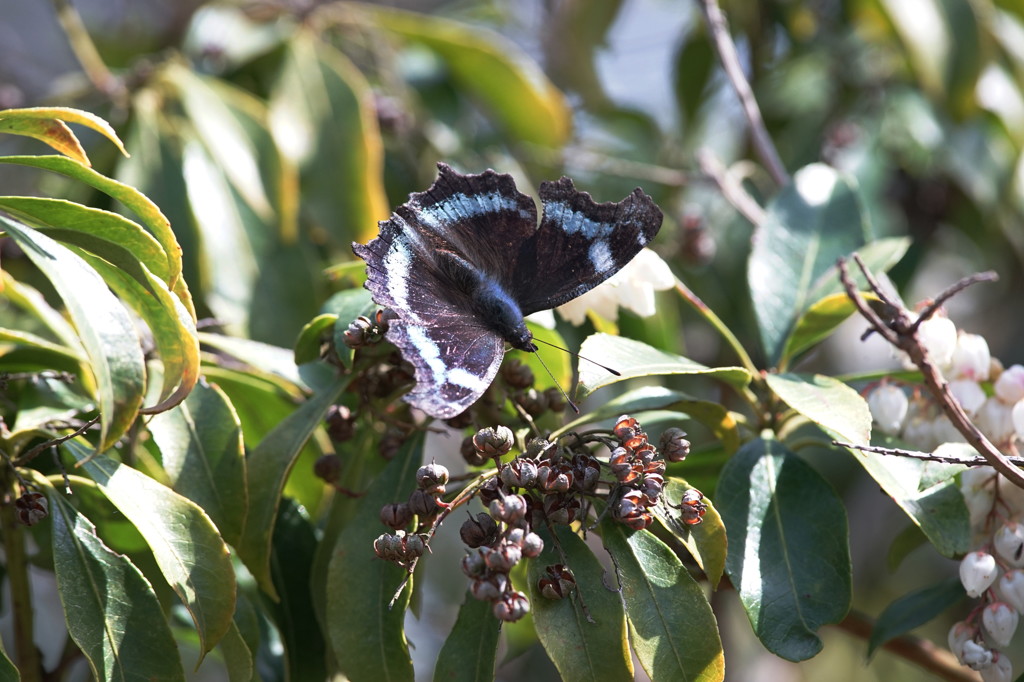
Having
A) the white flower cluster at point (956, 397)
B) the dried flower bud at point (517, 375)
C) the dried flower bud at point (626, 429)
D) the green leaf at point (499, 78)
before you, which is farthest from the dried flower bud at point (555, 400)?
the green leaf at point (499, 78)

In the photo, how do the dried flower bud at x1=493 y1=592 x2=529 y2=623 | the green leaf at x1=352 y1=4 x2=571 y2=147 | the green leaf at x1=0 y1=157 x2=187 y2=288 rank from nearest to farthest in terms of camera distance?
1. the dried flower bud at x1=493 y1=592 x2=529 y2=623
2. the green leaf at x1=0 y1=157 x2=187 y2=288
3. the green leaf at x1=352 y1=4 x2=571 y2=147

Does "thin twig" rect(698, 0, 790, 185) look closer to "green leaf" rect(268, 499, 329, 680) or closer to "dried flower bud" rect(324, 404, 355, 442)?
"dried flower bud" rect(324, 404, 355, 442)

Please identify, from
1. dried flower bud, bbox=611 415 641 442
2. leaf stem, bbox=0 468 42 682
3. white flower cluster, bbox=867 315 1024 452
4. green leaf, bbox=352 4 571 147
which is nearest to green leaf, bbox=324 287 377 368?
dried flower bud, bbox=611 415 641 442

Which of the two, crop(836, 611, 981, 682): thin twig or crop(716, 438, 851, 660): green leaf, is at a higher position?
crop(716, 438, 851, 660): green leaf

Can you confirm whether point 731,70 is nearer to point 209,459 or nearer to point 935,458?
point 935,458

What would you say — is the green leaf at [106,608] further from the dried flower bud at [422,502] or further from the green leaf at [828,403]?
the green leaf at [828,403]

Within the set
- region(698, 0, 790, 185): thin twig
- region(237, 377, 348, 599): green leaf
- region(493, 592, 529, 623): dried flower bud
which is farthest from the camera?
region(698, 0, 790, 185): thin twig

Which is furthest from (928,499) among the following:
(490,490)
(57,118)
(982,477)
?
(57,118)
